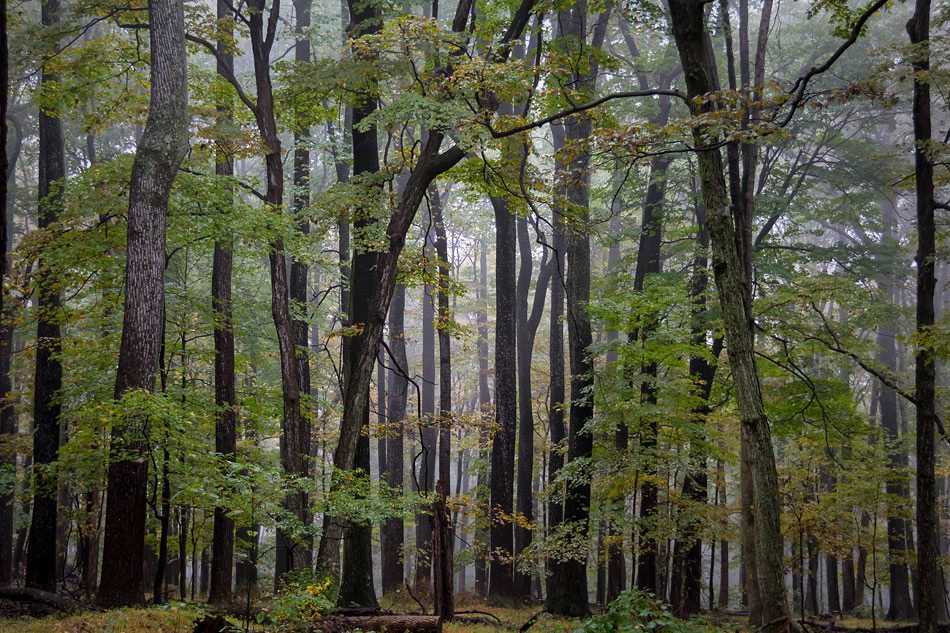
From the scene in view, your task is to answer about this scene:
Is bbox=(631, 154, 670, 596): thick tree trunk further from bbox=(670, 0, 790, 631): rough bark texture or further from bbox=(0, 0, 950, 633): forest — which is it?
bbox=(670, 0, 790, 631): rough bark texture

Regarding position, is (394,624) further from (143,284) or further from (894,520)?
(894,520)

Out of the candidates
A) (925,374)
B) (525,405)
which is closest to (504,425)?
(525,405)

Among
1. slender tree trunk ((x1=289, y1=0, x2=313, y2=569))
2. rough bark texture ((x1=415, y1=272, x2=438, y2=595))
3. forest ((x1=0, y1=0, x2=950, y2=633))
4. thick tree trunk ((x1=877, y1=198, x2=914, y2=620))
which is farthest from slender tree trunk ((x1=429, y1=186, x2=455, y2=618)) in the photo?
thick tree trunk ((x1=877, y1=198, x2=914, y2=620))

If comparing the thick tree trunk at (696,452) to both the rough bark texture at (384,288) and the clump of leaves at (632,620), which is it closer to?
the rough bark texture at (384,288)

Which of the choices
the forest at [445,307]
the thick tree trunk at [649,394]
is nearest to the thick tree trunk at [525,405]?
the forest at [445,307]

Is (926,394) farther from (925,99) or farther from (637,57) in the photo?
(637,57)

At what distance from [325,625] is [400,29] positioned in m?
7.32

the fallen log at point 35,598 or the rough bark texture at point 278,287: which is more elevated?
the rough bark texture at point 278,287

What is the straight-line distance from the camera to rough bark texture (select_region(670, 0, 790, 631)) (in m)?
7.13

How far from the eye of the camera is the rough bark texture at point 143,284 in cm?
925

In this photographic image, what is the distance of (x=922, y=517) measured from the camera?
10.8 meters

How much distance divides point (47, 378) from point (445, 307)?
768 cm

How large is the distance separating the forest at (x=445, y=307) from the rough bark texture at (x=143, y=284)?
0.04 metres

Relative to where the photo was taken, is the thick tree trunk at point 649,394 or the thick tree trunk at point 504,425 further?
the thick tree trunk at point 504,425
